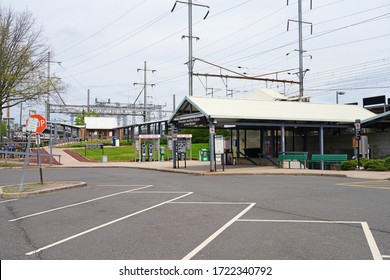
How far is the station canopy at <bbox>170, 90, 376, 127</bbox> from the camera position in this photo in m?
23.6

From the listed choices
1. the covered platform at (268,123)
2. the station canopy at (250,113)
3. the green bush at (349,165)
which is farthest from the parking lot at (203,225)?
the covered platform at (268,123)

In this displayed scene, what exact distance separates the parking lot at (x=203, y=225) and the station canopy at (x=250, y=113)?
9.82 meters

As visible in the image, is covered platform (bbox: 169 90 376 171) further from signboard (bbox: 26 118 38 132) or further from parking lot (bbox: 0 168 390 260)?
parking lot (bbox: 0 168 390 260)

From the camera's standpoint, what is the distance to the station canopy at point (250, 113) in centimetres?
2356

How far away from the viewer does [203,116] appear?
23.2 metres

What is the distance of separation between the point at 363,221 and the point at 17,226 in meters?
7.21

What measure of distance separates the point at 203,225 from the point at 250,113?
16.9m

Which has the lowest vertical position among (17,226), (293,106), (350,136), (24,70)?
(17,226)

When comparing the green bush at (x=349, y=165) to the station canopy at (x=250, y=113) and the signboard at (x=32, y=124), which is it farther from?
the signboard at (x=32, y=124)

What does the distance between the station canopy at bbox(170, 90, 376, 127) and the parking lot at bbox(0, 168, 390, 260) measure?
9.82 metres

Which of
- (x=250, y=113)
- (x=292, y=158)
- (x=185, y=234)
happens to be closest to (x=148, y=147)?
(x=250, y=113)

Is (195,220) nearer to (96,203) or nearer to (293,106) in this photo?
(96,203)

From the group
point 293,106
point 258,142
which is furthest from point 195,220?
point 258,142

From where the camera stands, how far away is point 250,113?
2469 cm
